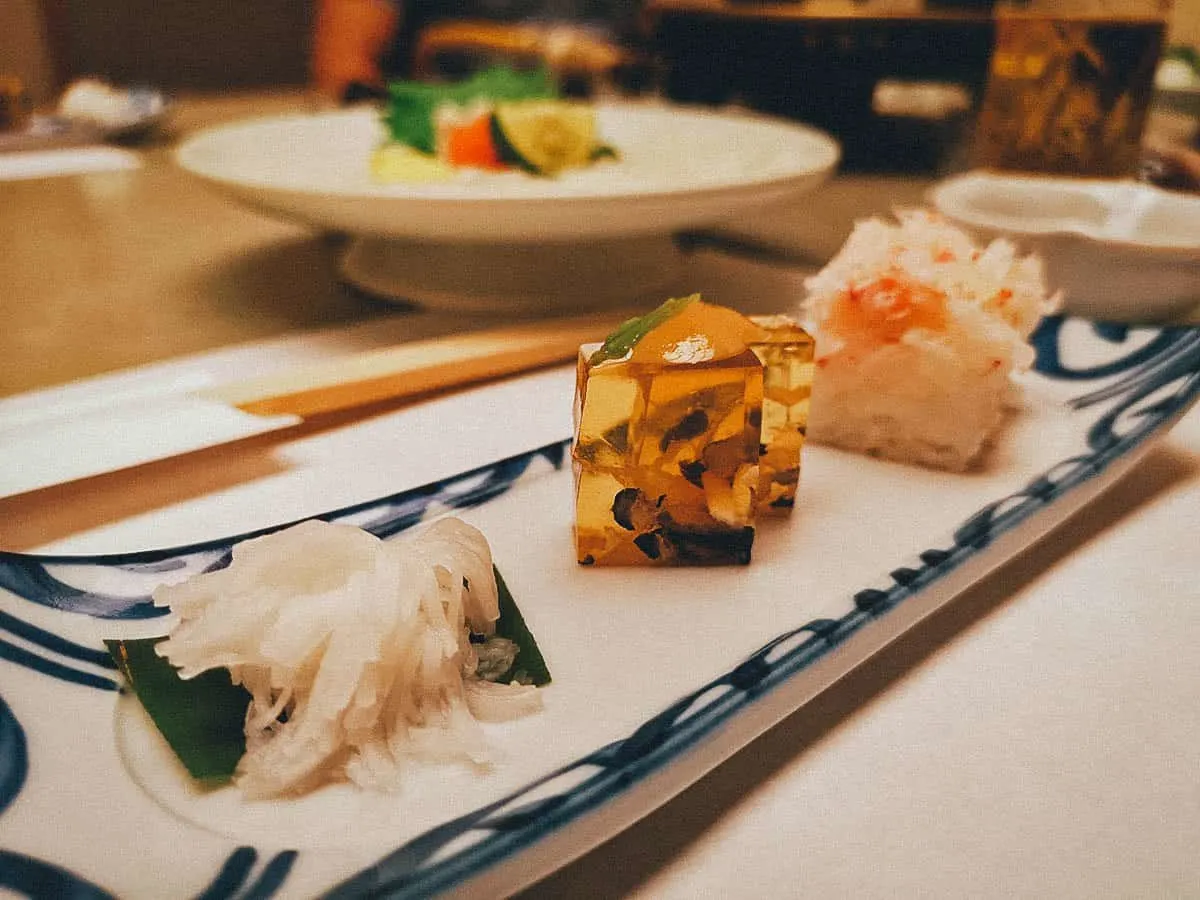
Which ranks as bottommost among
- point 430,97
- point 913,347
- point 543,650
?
point 543,650

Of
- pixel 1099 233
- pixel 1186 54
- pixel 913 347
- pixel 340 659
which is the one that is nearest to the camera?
pixel 340 659

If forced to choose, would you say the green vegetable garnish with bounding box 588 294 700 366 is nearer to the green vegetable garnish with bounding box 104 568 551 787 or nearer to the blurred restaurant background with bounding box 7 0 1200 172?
the green vegetable garnish with bounding box 104 568 551 787

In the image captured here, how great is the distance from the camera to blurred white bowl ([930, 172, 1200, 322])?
0.97 m

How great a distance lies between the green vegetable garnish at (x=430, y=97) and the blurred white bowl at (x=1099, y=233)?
71 centimetres

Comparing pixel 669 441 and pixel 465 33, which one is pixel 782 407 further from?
pixel 465 33

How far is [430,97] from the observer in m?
1.35

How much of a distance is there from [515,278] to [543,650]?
651mm

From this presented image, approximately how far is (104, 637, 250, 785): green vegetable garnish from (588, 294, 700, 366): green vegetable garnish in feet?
0.93

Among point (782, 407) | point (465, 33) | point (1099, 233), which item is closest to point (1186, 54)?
point (1099, 233)

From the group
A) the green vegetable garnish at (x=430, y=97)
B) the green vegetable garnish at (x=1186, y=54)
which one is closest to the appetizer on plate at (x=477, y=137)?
the green vegetable garnish at (x=430, y=97)

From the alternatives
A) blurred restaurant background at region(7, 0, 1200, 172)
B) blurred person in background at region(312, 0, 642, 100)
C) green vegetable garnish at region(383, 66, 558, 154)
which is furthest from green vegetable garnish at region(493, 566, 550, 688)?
blurred person in background at region(312, 0, 642, 100)

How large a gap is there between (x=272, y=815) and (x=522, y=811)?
118 mm

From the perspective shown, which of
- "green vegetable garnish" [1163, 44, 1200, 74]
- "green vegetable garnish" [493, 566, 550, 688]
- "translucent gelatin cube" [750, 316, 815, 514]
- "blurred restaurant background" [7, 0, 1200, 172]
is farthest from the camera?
"green vegetable garnish" [1163, 44, 1200, 74]

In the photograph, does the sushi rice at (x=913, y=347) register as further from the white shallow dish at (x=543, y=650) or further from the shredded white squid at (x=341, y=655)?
the shredded white squid at (x=341, y=655)
